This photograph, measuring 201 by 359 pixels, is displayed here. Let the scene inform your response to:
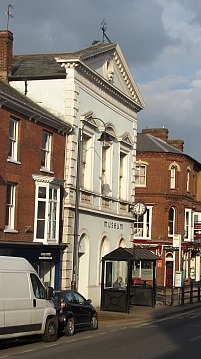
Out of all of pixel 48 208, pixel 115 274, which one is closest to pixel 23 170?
pixel 48 208

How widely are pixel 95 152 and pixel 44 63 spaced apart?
522 cm

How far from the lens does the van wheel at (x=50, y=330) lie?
65.7 ft

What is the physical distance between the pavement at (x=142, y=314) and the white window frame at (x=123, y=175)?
7.12 meters

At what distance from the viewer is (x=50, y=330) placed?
20.2m

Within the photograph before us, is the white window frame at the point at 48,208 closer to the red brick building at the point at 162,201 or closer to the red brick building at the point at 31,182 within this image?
the red brick building at the point at 31,182

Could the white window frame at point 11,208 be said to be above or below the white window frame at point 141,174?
below

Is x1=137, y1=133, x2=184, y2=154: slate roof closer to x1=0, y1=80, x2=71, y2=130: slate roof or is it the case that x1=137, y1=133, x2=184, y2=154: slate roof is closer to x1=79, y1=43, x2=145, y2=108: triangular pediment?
x1=79, y1=43, x2=145, y2=108: triangular pediment

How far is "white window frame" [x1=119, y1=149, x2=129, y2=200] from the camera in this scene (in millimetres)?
40188

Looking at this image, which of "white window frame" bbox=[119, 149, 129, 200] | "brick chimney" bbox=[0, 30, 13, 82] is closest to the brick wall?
"brick chimney" bbox=[0, 30, 13, 82]

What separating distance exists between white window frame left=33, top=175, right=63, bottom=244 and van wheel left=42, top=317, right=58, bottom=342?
8984 millimetres

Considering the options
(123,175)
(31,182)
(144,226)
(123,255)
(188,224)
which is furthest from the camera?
(188,224)

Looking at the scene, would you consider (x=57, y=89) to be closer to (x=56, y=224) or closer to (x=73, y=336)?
(x=56, y=224)

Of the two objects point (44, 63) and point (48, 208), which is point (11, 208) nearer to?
point (48, 208)

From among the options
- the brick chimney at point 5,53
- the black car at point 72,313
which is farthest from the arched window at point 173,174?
the black car at point 72,313
